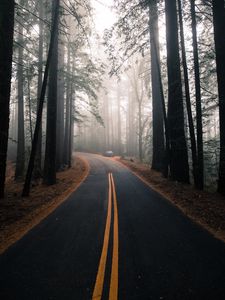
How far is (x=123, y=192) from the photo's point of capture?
38.4 feet

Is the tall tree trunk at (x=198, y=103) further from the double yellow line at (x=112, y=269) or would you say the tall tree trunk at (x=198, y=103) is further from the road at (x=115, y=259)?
the double yellow line at (x=112, y=269)

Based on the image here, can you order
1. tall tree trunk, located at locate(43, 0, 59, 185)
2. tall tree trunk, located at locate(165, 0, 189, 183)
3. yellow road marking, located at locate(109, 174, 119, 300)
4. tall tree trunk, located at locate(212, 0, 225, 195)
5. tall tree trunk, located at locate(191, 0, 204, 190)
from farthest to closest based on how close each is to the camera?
tall tree trunk, located at locate(43, 0, 59, 185), tall tree trunk, located at locate(165, 0, 189, 183), tall tree trunk, located at locate(191, 0, 204, 190), tall tree trunk, located at locate(212, 0, 225, 195), yellow road marking, located at locate(109, 174, 119, 300)

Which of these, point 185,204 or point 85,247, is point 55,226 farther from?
point 185,204

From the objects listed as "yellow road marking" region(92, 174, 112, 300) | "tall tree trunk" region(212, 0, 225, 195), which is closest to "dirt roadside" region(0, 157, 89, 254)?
"yellow road marking" region(92, 174, 112, 300)

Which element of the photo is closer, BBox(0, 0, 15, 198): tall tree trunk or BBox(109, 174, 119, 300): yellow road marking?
BBox(109, 174, 119, 300): yellow road marking

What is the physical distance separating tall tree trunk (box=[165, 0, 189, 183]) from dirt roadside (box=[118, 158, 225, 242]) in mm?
1026

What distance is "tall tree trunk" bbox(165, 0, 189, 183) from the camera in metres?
13.0

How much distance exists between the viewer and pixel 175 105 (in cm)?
1323

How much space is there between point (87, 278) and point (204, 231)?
156 inches

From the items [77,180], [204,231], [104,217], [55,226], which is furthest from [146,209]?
[77,180]

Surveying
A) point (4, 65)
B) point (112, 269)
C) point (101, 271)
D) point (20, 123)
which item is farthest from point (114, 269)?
point (20, 123)

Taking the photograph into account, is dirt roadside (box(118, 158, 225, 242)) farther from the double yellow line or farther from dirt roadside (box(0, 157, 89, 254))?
dirt roadside (box(0, 157, 89, 254))

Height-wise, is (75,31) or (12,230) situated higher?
(75,31)

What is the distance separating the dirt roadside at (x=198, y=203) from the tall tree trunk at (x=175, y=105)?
1026 mm
